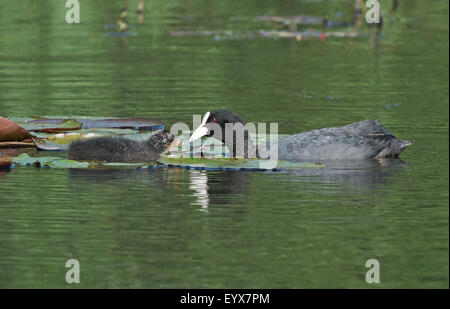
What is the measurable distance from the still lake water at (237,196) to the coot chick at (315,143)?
34 cm

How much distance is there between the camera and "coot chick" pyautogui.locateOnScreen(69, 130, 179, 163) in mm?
13188

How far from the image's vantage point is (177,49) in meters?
25.8

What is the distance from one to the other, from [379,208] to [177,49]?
50.8ft

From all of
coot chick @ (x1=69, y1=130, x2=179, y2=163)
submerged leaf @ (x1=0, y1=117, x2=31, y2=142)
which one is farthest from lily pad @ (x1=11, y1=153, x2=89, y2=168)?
submerged leaf @ (x1=0, y1=117, x2=31, y2=142)

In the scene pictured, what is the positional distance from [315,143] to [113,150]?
103 inches

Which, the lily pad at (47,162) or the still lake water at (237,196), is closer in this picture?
the still lake water at (237,196)

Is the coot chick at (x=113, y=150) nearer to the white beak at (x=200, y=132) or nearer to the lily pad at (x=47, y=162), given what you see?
the lily pad at (x=47, y=162)

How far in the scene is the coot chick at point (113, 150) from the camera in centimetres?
1319

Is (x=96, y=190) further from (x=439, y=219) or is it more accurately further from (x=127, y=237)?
(x=439, y=219)

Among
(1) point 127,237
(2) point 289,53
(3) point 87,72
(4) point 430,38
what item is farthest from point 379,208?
(4) point 430,38

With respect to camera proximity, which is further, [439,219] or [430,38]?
[430,38]

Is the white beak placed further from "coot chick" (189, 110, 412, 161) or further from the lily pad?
the lily pad

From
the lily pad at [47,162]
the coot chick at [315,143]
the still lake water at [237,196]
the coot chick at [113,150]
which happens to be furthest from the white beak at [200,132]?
the lily pad at [47,162]
